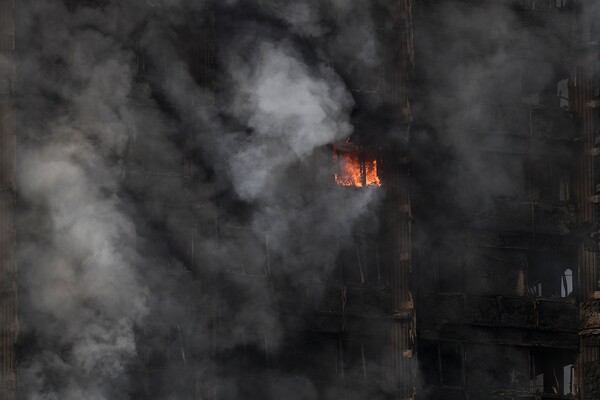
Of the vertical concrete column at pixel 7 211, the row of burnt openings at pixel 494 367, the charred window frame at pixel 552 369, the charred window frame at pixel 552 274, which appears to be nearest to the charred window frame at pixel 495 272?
the charred window frame at pixel 552 274

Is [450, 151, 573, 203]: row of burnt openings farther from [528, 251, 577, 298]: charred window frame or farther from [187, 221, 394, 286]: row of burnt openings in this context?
[187, 221, 394, 286]: row of burnt openings

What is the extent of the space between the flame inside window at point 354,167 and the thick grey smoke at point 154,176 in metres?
0.26

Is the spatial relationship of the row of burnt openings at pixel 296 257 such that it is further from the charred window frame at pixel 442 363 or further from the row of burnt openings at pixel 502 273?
the charred window frame at pixel 442 363

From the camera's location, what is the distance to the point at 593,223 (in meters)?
18.9

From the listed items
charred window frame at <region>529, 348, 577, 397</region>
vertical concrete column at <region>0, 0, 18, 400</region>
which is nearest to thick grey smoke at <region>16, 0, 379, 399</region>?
vertical concrete column at <region>0, 0, 18, 400</region>

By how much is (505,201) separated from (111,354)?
7659mm

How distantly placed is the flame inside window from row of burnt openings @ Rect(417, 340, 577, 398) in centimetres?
305

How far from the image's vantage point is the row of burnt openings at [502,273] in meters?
18.5

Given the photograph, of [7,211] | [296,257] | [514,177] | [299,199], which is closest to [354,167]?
[299,199]

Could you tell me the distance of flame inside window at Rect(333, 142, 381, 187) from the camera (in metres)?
18.0

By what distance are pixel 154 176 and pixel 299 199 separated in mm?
2506

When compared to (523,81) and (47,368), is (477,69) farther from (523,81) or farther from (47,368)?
(47,368)

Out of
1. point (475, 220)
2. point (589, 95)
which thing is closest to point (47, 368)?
point (475, 220)

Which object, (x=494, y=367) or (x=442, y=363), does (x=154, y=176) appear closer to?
(x=442, y=363)
